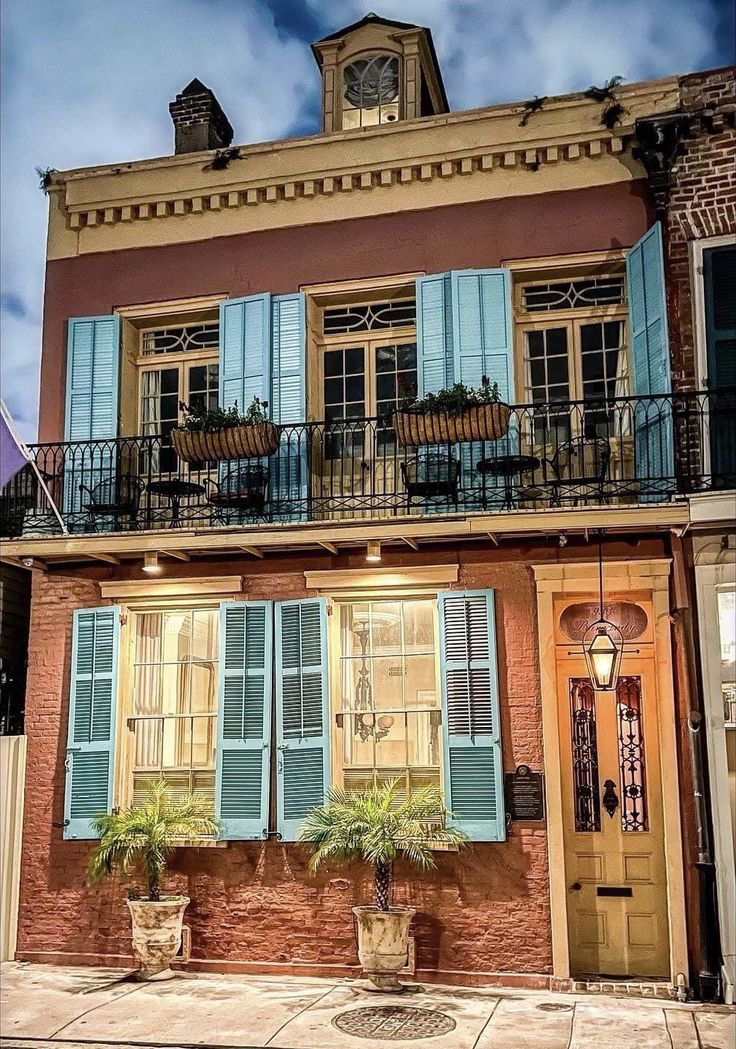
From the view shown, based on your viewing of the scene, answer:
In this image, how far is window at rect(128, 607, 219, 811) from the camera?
8.84 metres

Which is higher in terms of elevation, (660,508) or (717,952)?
(660,508)

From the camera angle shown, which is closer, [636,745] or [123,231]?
[636,745]

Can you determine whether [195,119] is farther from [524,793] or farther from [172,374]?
[524,793]

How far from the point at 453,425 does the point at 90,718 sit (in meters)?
3.71

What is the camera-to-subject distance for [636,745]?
830cm

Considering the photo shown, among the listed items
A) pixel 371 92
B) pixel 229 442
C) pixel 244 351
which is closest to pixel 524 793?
pixel 229 442

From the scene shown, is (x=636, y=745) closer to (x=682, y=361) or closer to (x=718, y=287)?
(x=682, y=361)

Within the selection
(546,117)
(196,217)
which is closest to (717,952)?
(546,117)

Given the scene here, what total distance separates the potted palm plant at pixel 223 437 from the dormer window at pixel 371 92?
3240 millimetres

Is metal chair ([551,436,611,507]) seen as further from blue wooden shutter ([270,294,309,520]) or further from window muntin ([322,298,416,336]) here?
blue wooden shutter ([270,294,309,520])

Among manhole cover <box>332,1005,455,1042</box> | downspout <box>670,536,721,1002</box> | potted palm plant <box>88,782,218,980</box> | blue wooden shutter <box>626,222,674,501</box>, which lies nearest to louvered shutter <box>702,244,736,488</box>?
blue wooden shutter <box>626,222,674,501</box>

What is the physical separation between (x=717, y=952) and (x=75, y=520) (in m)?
5.84

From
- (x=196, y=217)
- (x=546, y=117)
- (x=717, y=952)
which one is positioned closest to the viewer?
(x=717, y=952)

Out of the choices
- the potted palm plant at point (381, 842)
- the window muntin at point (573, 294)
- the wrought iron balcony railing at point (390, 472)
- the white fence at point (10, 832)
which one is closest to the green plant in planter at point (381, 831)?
the potted palm plant at point (381, 842)
